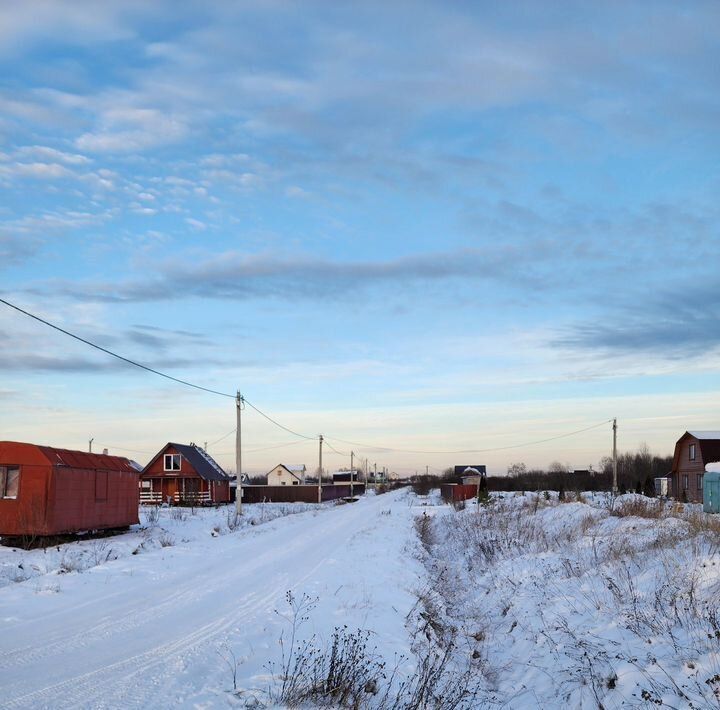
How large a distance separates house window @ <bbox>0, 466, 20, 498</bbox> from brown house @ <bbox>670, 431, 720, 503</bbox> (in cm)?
4225

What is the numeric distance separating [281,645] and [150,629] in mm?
2141

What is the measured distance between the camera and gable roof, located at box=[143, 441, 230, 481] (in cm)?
5841

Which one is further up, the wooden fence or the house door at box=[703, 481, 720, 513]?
the house door at box=[703, 481, 720, 513]

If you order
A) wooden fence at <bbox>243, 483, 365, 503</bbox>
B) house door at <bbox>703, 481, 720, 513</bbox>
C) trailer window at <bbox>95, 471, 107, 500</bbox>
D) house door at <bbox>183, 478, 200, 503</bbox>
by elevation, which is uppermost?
trailer window at <bbox>95, 471, 107, 500</bbox>

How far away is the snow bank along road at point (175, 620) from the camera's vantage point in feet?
21.4

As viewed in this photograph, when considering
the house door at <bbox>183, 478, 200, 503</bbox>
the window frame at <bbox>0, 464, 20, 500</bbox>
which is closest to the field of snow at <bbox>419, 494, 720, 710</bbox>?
the window frame at <bbox>0, 464, 20, 500</bbox>

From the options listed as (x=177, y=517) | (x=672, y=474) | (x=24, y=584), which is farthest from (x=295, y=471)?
(x=24, y=584)

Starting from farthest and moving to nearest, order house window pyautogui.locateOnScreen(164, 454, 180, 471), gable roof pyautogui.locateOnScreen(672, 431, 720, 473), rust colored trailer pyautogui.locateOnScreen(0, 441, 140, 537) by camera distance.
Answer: house window pyautogui.locateOnScreen(164, 454, 180, 471) < gable roof pyautogui.locateOnScreen(672, 431, 720, 473) < rust colored trailer pyautogui.locateOnScreen(0, 441, 140, 537)

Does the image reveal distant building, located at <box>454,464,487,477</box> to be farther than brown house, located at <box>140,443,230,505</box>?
Yes

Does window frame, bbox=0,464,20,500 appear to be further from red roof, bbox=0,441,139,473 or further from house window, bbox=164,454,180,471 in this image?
house window, bbox=164,454,180,471

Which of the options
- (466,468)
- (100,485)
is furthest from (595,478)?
(100,485)

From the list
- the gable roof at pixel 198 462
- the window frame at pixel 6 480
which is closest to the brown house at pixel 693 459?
the gable roof at pixel 198 462

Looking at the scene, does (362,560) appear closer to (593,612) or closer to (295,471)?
(593,612)

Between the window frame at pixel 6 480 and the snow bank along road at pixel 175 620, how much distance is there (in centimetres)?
908
